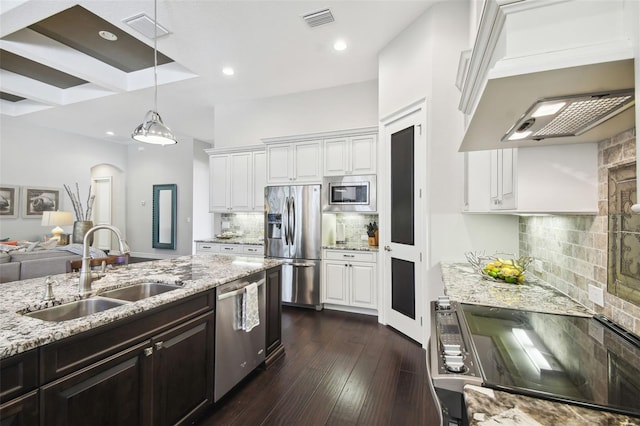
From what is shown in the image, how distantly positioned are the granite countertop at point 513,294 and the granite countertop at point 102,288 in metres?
1.51

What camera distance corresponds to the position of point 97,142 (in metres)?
7.82

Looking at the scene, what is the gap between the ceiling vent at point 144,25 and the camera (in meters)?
2.99

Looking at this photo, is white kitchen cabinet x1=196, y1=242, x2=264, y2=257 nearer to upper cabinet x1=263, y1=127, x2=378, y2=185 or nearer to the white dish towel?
upper cabinet x1=263, y1=127, x2=378, y2=185

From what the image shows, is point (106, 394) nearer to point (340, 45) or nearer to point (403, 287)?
point (403, 287)

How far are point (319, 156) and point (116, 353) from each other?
343cm

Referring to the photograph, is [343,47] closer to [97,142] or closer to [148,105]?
[148,105]

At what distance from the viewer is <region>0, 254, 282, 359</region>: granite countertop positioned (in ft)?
3.51

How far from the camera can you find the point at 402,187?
10.9 ft

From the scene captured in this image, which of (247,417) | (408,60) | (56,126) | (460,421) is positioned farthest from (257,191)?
(56,126)

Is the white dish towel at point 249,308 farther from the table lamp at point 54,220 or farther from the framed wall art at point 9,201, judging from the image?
the framed wall art at point 9,201

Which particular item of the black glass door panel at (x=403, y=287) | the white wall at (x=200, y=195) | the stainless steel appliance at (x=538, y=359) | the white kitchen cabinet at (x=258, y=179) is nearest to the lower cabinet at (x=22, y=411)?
the stainless steel appliance at (x=538, y=359)

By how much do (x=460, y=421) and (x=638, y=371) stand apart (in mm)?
575

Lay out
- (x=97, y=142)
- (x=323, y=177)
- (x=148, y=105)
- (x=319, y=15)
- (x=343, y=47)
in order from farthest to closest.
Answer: (x=97, y=142)
(x=148, y=105)
(x=323, y=177)
(x=343, y=47)
(x=319, y=15)

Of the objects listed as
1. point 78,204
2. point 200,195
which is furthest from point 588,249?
point 78,204
